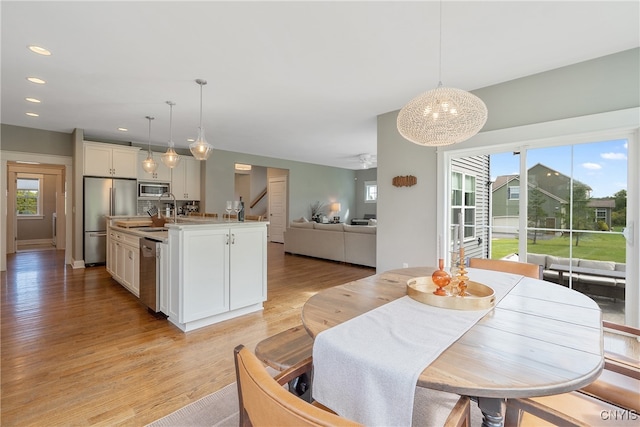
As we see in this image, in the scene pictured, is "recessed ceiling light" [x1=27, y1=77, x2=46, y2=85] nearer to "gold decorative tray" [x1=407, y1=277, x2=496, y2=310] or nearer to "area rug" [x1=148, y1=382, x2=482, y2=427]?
"area rug" [x1=148, y1=382, x2=482, y2=427]

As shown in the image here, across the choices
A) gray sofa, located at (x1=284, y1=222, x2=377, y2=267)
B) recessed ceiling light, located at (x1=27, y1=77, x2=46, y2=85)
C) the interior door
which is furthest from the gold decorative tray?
the interior door

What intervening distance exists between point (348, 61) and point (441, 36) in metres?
0.83

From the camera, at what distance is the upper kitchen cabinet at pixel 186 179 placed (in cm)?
682

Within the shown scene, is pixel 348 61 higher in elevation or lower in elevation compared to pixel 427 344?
higher

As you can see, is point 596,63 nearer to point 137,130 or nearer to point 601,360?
point 601,360

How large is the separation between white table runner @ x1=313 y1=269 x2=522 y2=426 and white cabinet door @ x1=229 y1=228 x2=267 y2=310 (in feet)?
7.06

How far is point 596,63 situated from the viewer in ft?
8.95

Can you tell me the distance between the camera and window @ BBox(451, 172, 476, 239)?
374cm

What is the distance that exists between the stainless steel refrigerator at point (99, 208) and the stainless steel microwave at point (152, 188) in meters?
0.36

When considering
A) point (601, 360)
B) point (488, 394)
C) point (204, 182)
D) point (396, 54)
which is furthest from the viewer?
point (204, 182)

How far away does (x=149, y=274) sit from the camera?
312cm

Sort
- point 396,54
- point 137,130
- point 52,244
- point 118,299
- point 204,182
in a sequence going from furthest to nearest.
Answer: point 52,244 → point 204,182 → point 137,130 → point 118,299 → point 396,54

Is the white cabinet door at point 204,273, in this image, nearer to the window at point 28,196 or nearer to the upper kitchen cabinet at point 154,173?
the upper kitchen cabinet at point 154,173

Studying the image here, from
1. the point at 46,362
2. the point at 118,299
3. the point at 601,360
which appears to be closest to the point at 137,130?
the point at 118,299
